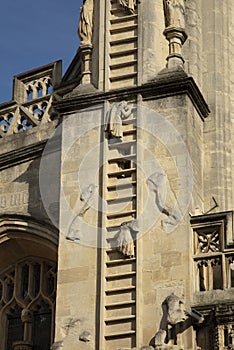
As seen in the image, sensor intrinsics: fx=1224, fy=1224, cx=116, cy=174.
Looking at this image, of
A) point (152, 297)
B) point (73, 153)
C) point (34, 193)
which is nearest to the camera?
point (152, 297)

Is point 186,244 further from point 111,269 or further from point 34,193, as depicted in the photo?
point 34,193

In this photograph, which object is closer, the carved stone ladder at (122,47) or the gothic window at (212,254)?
the gothic window at (212,254)

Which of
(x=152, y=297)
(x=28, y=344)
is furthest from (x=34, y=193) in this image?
(x=152, y=297)

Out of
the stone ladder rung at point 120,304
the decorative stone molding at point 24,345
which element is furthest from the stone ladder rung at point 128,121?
the decorative stone molding at point 24,345

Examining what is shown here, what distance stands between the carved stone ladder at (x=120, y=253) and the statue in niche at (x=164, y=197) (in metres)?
0.32

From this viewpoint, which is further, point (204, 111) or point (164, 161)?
point (204, 111)

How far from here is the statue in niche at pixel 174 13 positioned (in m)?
16.0

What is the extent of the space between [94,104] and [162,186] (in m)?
1.72

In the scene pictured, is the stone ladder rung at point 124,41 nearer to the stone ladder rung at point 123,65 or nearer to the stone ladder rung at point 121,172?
the stone ladder rung at point 123,65

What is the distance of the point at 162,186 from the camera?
14.8 meters

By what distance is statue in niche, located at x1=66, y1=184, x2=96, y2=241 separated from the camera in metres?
15.1

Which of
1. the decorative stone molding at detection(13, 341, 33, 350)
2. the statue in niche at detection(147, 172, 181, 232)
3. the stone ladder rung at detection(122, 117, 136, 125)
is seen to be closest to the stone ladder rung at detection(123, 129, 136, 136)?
the stone ladder rung at detection(122, 117, 136, 125)

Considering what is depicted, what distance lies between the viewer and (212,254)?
566 inches

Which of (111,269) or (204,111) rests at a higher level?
(204,111)
